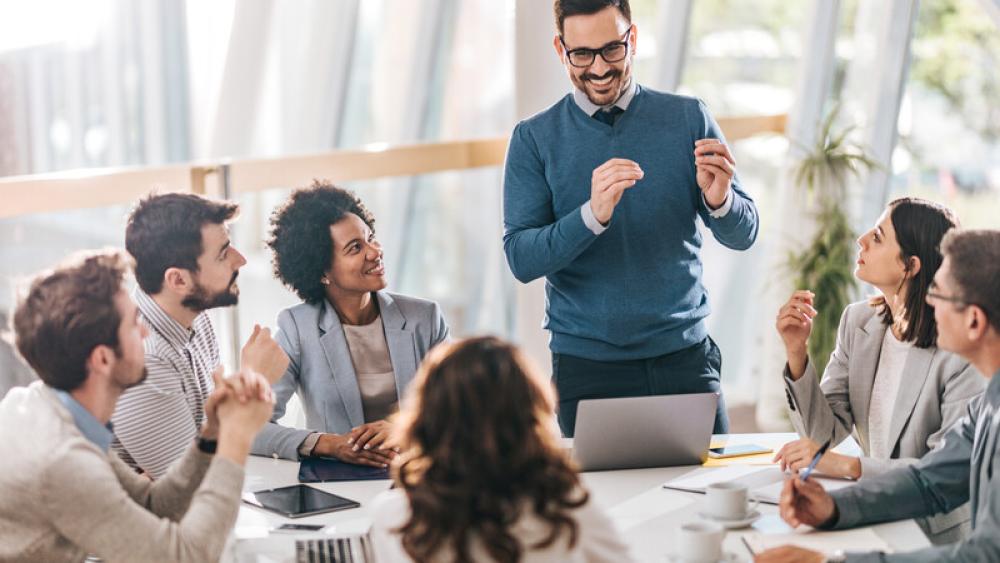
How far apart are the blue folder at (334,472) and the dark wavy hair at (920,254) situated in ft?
3.75

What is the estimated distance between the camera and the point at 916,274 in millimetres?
2641

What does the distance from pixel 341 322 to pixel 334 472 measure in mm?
497

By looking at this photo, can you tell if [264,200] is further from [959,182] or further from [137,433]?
[137,433]

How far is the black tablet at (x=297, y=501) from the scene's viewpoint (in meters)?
2.36

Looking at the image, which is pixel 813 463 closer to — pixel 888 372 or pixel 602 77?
pixel 888 372

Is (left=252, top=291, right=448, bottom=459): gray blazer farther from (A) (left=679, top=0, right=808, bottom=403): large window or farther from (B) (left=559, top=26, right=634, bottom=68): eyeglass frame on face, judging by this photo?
(A) (left=679, top=0, right=808, bottom=403): large window

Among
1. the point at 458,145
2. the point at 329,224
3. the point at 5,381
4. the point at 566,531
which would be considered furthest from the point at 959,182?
→ the point at 566,531

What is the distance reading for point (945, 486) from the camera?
7.47 feet

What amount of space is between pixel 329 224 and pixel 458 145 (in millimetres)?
1596

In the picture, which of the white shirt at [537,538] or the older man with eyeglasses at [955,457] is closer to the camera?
the white shirt at [537,538]

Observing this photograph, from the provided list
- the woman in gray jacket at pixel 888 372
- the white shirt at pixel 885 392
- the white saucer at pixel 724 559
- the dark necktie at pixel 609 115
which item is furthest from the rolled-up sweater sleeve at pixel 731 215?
the white saucer at pixel 724 559

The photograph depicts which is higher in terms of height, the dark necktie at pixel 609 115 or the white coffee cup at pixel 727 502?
the dark necktie at pixel 609 115

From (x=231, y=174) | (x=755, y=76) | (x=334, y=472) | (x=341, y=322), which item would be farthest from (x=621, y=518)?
(x=755, y=76)

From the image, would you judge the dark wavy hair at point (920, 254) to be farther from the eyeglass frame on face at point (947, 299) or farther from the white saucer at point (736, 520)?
the white saucer at point (736, 520)
